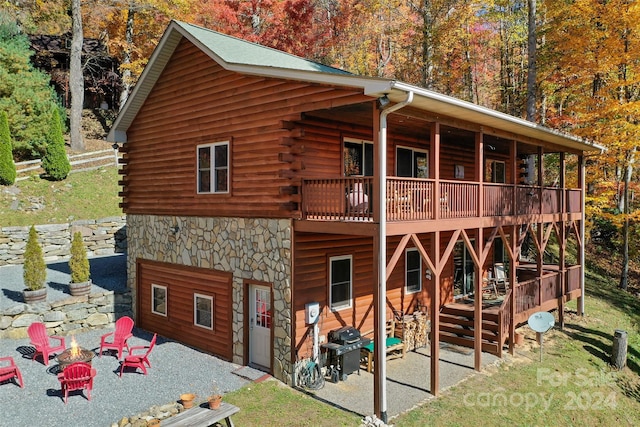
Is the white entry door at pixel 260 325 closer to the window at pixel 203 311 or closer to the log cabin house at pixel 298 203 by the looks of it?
the log cabin house at pixel 298 203

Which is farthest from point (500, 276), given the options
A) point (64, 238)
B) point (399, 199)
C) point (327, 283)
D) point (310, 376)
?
point (64, 238)

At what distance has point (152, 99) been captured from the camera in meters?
14.2

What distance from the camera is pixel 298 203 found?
10.4 m

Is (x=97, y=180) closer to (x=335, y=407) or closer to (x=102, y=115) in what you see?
(x=102, y=115)

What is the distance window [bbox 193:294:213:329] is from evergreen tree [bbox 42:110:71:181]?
16.0 metres

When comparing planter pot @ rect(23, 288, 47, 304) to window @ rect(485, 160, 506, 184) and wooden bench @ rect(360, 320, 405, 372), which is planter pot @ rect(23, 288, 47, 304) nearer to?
wooden bench @ rect(360, 320, 405, 372)

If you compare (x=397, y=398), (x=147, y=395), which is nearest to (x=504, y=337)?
(x=397, y=398)

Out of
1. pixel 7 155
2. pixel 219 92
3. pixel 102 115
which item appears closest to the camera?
pixel 219 92

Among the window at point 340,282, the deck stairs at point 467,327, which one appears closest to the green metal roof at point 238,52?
the window at point 340,282

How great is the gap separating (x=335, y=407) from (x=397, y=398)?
4.41 ft

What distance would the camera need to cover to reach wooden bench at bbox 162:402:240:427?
7.58 metres

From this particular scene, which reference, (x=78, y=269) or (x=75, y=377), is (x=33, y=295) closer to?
(x=78, y=269)

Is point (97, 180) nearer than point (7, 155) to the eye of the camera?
No

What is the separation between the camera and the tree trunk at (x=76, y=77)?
28141mm
